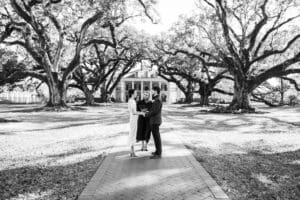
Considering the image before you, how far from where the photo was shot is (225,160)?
7.52 m

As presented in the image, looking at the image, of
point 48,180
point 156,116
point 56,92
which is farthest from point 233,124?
point 56,92

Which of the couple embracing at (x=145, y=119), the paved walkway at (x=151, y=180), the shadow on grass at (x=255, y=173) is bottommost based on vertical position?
the shadow on grass at (x=255, y=173)

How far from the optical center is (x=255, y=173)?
20.7 feet

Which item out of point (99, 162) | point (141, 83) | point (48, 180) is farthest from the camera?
point (141, 83)

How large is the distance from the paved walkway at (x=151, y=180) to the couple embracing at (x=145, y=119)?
0.44m

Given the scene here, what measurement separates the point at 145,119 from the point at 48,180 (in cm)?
325

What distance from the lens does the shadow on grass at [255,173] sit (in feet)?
16.7

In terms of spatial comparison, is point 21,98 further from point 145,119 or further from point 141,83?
point 145,119

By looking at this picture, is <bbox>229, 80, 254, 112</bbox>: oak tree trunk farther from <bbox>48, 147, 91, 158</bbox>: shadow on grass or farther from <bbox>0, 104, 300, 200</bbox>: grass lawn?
<bbox>48, 147, 91, 158</bbox>: shadow on grass

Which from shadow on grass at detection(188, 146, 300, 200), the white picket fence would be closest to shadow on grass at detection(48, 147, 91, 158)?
shadow on grass at detection(188, 146, 300, 200)

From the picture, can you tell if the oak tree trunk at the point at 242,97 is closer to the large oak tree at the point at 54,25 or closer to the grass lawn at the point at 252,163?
the large oak tree at the point at 54,25

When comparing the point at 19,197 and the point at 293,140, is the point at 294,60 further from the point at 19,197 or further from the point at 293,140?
the point at 19,197

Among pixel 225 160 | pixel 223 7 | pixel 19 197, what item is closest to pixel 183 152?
pixel 225 160

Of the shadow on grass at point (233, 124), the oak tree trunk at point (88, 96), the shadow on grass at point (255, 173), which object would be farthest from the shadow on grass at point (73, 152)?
the oak tree trunk at point (88, 96)
